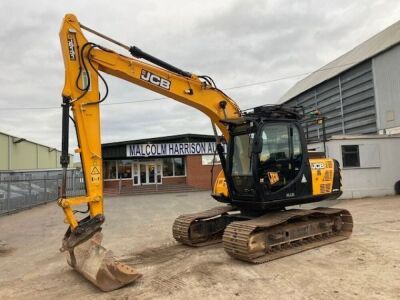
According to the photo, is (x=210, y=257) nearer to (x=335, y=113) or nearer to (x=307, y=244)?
(x=307, y=244)

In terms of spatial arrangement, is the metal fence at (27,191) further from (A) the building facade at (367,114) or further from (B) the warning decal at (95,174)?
(A) the building facade at (367,114)

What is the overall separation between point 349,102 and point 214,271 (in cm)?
1781

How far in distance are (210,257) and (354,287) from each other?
288 centimetres

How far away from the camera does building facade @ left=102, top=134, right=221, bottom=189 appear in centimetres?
3155

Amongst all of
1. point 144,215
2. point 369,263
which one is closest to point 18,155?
point 144,215

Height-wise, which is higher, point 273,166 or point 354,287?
point 273,166

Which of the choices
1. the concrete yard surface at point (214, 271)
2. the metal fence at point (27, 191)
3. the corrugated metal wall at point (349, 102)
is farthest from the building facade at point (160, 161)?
the concrete yard surface at point (214, 271)

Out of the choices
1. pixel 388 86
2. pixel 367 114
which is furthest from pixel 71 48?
pixel 367 114

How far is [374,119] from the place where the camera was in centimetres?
2045

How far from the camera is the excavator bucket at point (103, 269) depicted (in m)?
6.00

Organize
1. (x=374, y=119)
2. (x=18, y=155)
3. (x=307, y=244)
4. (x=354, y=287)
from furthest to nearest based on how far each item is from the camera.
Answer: (x=18, y=155) → (x=374, y=119) → (x=307, y=244) → (x=354, y=287)

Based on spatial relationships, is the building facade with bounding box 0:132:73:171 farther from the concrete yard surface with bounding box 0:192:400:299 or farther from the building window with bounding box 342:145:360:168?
the building window with bounding box 342:145:360:168

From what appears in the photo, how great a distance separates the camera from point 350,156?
17734mm

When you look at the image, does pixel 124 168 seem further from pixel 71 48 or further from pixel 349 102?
pixel 71 48
